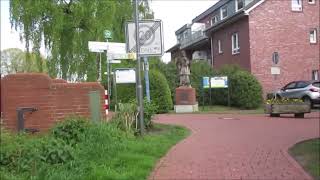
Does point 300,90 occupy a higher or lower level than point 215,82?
lower

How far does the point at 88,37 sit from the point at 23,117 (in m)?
16.6

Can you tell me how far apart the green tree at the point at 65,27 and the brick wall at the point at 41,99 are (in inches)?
597

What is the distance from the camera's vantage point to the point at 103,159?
9977mm

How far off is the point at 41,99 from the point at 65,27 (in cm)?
1659

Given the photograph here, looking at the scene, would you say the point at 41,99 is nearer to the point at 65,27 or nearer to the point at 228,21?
the point at 65,27

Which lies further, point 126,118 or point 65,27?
point 65,27

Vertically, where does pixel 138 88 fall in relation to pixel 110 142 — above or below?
above

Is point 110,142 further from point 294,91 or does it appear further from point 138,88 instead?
point 294,91

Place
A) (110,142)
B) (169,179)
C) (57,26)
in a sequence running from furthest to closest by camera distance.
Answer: (57,26)
(110,142)
(169,179)

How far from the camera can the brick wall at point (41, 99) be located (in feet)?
39.4

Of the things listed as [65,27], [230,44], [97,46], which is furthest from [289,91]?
[97,46]

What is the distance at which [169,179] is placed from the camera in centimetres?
879

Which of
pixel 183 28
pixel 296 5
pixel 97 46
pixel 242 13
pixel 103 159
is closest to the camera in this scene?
pixel 103 159

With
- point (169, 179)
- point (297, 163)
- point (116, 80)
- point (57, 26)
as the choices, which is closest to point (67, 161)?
point (169, 179)
